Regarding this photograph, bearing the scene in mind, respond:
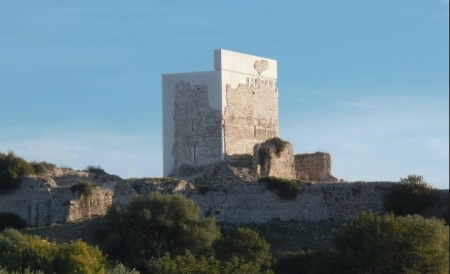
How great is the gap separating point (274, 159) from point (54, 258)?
40.9 feet

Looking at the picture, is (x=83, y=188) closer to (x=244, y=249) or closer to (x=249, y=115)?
(x=244, y=249)

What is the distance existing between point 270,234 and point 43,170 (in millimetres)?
8670

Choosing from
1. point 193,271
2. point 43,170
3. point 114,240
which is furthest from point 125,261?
point 43,170

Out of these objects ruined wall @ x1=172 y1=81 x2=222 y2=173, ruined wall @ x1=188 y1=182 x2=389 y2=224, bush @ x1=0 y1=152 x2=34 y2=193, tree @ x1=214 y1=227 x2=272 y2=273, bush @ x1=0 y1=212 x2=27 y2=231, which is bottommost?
tree @ x1=214 y1=227 x2=272 y2=273

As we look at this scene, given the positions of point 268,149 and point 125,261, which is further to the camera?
point 268,149

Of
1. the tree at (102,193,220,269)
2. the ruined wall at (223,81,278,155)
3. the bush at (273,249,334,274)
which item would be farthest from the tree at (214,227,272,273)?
the ruined wall at (223,81,278,155)

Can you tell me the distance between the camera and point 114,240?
1875 inches

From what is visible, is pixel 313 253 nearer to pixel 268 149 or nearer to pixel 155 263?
pixel 155 263

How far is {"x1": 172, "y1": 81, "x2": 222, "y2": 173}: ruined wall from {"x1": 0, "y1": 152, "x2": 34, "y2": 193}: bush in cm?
549

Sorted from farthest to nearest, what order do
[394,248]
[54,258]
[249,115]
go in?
[249,115]
[394,248]
[54,258]

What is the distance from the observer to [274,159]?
54.8m

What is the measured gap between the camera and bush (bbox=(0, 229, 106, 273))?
42969mm

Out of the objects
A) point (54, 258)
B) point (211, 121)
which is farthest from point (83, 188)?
point (54, 258)

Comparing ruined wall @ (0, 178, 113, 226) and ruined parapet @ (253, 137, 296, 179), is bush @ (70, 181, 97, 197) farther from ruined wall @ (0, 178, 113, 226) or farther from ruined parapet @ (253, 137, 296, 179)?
ruined parapet @ (253, 137, 296, 179)
